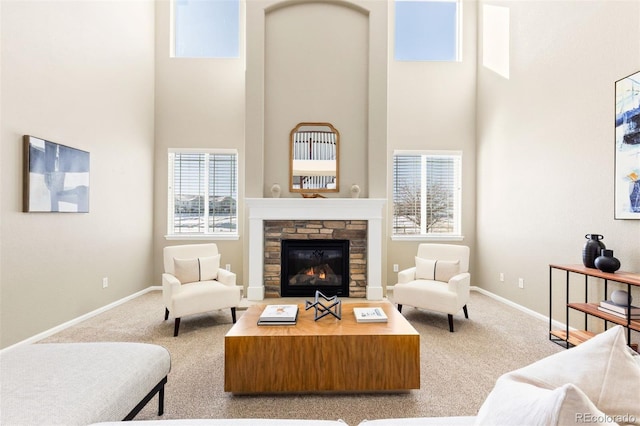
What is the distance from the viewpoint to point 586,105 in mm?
3170

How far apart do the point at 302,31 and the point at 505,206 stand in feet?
12.2

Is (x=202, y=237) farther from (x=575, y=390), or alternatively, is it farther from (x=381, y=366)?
(x=575, y=390)

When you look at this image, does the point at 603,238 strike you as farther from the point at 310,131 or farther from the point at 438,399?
the point at 310,131

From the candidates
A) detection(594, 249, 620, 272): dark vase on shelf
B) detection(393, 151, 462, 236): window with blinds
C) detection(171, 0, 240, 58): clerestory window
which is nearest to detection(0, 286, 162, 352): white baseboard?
detection(171, 0, 240, 58): clerestory window

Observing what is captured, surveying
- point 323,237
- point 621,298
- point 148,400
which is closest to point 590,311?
point 621,298

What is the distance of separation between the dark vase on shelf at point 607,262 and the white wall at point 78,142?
490 cm

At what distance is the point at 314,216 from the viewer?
4398 millimetres

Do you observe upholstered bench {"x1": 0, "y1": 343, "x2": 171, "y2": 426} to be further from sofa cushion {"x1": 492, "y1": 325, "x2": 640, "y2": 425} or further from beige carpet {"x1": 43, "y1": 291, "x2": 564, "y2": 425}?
sofa cushion {"x1": 492, "y1": 325, "x2": 640, "y2": 425}

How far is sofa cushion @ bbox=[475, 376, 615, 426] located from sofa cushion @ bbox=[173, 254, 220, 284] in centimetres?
340

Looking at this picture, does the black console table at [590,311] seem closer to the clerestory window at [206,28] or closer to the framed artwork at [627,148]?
the framed artwork at [627,148]

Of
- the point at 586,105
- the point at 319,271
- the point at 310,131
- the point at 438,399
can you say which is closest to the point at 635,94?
the point at 586,105

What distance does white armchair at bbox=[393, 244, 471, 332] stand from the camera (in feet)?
11.3

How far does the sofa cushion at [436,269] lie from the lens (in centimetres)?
379

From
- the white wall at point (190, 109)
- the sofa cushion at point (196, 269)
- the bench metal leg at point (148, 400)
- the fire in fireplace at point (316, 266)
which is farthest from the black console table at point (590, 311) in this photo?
the white wall at point (190, 109)
